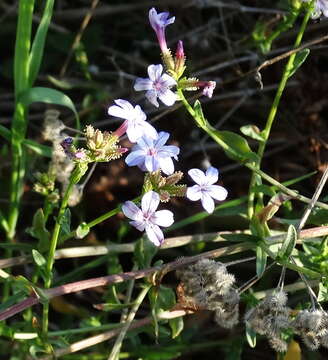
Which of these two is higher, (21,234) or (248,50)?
(248,50)

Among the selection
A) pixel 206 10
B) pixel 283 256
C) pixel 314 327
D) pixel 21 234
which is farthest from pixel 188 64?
pixel 314 327

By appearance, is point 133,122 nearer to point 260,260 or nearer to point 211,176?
point 211,176

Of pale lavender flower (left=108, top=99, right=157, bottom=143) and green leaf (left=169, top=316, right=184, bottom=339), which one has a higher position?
pale lavender flower (left=108, top=99, right=157, bottom=143)

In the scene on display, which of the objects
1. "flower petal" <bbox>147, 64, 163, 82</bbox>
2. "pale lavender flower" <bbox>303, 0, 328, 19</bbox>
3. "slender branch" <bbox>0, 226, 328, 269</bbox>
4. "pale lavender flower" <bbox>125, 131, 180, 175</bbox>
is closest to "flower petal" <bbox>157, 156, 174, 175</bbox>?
"pale lavender flower" <bbox>125, 131, 180, 175</bbox>

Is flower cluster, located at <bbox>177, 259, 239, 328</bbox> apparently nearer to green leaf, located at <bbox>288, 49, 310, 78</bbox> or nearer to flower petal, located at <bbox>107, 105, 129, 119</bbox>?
flower petal, located at <bbox>107, 105, 129, 119</bbox>

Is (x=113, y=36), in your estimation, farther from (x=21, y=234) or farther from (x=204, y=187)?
(x=204, y=187)

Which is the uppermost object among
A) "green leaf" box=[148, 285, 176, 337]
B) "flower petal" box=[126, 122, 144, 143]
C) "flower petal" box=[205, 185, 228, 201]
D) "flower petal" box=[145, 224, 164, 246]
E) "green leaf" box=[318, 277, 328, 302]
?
"flower petal" box=[126, 122, 144, 143]

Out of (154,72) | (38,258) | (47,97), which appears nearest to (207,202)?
(154,72)
